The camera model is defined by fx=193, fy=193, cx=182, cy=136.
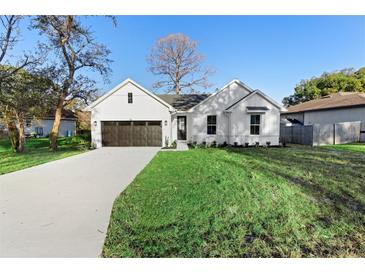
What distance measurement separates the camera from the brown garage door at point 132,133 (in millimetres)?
15336

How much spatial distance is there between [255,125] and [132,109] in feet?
32.0

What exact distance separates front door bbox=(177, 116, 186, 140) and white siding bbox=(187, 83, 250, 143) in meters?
1.20

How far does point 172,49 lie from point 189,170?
82.2 feet

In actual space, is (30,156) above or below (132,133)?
below

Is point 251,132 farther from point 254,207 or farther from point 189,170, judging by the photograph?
point 254,207

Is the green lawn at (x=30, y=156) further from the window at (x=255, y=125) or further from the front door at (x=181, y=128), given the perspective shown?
the window at (x=255, y=125)

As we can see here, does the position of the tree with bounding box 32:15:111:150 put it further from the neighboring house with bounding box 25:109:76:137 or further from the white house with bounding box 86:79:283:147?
the neighboring house with bounding box 25:109:76:137

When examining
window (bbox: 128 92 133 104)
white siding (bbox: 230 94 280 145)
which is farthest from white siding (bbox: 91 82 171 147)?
white siding (bbox: 230 94 280 145)

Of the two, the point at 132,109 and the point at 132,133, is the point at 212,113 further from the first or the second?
the point at 132,133

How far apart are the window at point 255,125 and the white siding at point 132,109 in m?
6.50

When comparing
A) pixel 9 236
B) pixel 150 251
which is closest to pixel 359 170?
pixel 150 251

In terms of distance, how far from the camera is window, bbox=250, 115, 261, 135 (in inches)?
593

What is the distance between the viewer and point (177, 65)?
2817 centimetres

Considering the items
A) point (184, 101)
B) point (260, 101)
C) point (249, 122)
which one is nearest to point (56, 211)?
point (249, 122)
